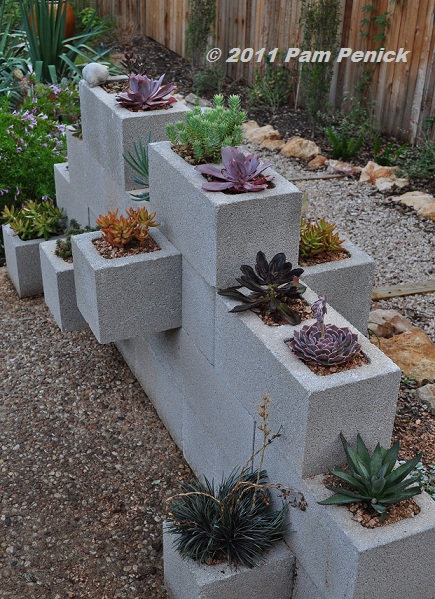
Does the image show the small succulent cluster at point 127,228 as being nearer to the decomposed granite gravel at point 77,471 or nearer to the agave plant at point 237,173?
the agave plant at point 237,173

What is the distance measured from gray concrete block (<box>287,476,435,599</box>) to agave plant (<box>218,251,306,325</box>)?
0.67 meters

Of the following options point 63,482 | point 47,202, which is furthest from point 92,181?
point 63,482

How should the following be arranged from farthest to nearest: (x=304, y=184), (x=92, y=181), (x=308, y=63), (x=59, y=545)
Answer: (x=308, y=63) → (x=304, y=184) → (x=92, y=181) → (x=59, y=545)

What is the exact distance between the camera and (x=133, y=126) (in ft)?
13.2

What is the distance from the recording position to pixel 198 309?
3424 millimetres

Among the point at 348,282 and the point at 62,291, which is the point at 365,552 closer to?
the point at 348,282

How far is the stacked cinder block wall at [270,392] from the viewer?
2.58m

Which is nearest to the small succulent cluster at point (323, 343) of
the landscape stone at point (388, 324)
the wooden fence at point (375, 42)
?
the landscape stone at point (388, 324)

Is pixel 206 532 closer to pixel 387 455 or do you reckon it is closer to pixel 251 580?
pixel 251 580

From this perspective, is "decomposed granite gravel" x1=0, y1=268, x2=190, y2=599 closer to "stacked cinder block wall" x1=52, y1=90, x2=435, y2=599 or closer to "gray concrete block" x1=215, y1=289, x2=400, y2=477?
"stacked cinder block wall" x1=52, y1=90, x2=435, y2=599

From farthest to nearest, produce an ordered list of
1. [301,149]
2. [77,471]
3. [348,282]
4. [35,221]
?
[301,149], [35,221], [77,471], [348,282]

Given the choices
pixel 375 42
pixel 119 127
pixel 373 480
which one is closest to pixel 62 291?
pixel 119 127

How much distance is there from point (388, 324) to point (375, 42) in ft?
13.7

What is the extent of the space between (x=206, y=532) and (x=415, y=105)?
5737 millimetres
